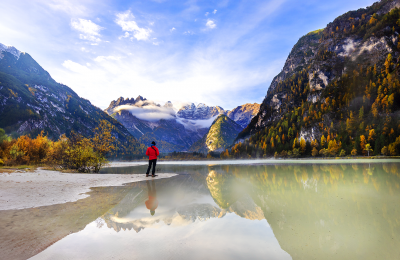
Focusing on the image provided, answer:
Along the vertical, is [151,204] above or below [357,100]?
below

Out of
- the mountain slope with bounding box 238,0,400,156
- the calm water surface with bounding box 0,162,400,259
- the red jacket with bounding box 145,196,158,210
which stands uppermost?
the mountain slope with bounding box 238,0,400,156

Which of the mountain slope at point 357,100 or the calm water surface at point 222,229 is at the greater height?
the mountain slope at point 357,100

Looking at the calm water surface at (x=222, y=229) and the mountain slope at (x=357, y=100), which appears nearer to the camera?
the calm water surface at (x=222, y=229)

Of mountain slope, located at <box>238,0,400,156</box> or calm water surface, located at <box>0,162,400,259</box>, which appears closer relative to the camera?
calm water surface, located at <box>0,162,400,259</box>

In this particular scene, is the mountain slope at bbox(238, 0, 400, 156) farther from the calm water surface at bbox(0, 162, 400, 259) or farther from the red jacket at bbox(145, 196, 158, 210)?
the red jacket at bbox(145, 196, 158, 210)

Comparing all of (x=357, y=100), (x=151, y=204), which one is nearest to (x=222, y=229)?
(x=151, y=204)

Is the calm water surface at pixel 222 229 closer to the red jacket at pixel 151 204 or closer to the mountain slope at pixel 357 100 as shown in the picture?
the red jacket at pixel 151 204

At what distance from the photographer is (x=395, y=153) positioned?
109312mm

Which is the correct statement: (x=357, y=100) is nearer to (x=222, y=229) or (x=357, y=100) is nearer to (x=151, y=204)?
(x=151, y=204)

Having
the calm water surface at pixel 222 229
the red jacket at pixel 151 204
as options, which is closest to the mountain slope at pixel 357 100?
the calm water surface at pixel 222 229

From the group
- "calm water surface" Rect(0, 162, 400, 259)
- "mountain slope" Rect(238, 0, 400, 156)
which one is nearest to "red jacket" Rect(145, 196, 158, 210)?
"calm water surface" Rect(0, 162, 400, 259)

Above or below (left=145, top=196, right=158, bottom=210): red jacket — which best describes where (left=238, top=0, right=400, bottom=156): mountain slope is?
above

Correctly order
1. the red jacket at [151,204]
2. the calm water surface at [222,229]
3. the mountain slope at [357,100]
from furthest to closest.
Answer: the mountain slope at [357,100], the red jacket at [151,204], the calm water surface at [222,229]

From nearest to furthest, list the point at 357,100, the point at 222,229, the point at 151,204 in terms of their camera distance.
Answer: the point at 222,229 → the point at 151,204 → the point at 357,100
